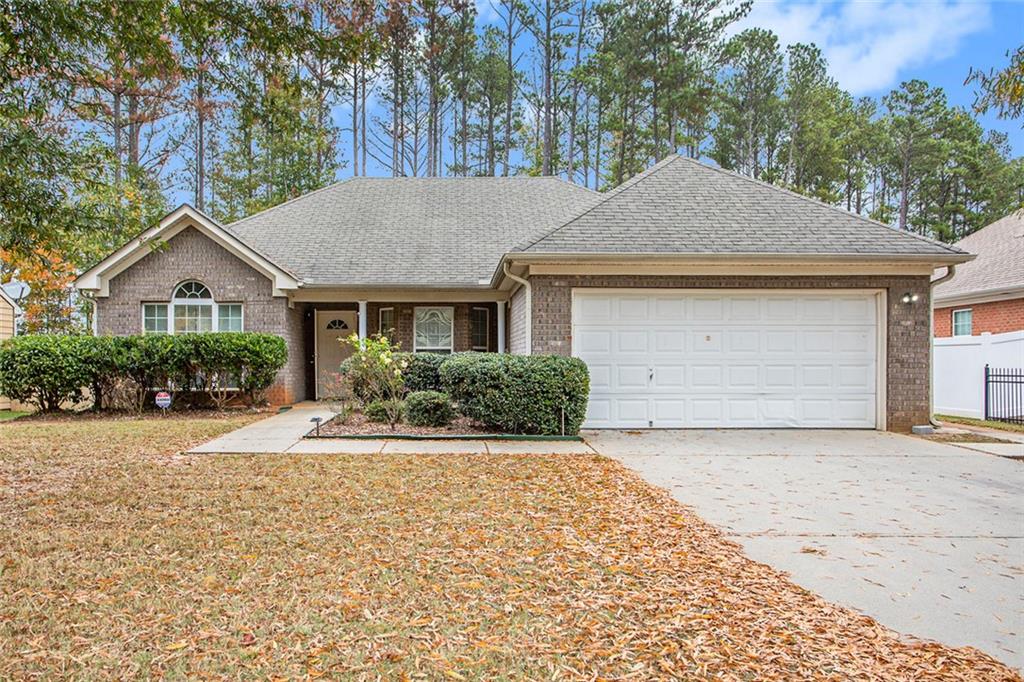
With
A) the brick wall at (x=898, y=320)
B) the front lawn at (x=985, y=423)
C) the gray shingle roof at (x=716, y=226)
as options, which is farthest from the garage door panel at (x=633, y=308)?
the front lawn at (x=985, y=423)

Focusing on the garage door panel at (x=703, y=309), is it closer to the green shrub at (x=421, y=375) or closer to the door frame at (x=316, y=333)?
the green shrub at (x=421, y=375)

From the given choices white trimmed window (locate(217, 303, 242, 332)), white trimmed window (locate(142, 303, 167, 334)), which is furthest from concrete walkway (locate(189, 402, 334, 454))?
white trimmed window (locate(142, 303, 167, 334))

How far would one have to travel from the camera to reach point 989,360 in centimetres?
1291

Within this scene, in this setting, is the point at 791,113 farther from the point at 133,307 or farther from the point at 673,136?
the point at 133,307

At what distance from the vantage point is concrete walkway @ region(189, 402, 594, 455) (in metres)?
8.11

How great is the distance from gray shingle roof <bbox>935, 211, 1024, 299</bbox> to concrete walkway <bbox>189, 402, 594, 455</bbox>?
43.3 ft

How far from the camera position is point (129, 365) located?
12266mm

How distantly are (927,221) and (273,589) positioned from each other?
42.2 metres

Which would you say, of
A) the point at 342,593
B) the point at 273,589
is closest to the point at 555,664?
the point at 342,593

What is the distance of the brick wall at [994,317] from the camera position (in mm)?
14844

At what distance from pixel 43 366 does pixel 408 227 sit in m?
8.69

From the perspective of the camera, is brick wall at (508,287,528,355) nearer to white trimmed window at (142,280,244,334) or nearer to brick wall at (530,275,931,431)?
brick wall at (530,275,931,431)

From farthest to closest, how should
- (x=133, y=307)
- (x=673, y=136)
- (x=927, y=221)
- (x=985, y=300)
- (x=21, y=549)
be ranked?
(x=927, y=221) → (x=673, y=136) → (x=985, y=300) → (x=133, y=307) → (x=21, y=549)

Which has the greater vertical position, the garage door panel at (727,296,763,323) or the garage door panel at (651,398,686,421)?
the garage door panel at (727,296,763,323)
